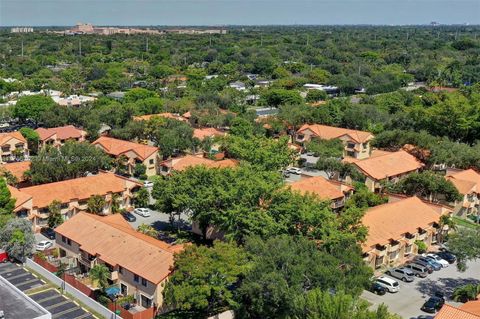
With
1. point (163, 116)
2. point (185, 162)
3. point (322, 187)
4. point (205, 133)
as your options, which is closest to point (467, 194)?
point (322, 187)

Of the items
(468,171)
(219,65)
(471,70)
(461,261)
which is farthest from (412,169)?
(219,65)

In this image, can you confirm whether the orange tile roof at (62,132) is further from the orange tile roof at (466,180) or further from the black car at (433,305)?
the black car at (433,305)

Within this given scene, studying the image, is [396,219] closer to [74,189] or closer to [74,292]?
[74,292]

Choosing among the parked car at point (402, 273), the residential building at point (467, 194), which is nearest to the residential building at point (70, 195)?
the parked car at point (402, 273)

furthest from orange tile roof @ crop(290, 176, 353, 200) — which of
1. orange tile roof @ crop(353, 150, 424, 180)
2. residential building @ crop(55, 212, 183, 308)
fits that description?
residential building @ crop(55, 212, 183, 308)

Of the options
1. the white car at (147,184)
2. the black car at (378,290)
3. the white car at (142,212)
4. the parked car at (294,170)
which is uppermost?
the parked car at (294,170)

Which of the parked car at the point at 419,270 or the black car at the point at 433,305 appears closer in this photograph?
A: the black car at the point at 433,305

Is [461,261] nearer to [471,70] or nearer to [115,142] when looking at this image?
[115,142]
